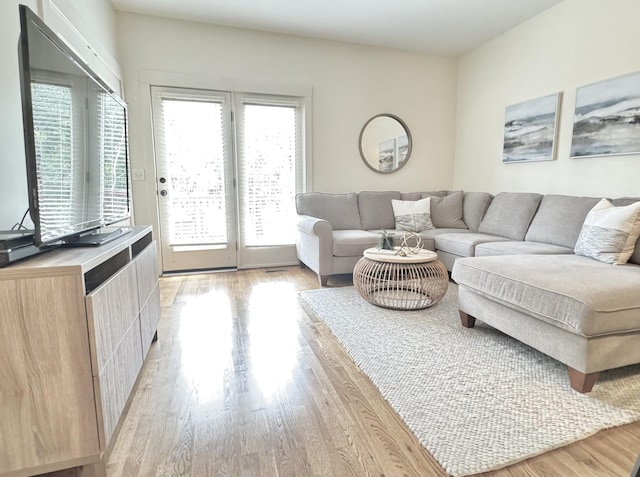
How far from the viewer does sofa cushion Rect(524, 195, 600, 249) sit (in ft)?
9.05

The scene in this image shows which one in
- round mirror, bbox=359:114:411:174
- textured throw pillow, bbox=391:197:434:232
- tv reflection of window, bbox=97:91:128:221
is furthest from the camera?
round mirror, bbox=359:114:411:174

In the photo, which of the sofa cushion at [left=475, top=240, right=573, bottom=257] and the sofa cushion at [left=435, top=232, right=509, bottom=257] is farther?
the sofa cushion at [left=435, top=232, right=509, bottom=257]

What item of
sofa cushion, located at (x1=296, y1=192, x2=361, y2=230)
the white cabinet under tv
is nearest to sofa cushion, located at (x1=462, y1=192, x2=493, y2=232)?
sofa cushion, located at (x1=296, y1=192, x2=361, y2=230)

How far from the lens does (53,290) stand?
103 cm

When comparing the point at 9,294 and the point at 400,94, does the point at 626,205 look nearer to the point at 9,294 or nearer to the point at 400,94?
the point at 400,94

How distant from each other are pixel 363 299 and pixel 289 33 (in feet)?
9.61

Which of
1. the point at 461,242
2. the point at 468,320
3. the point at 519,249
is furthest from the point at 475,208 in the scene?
the point at 468,320

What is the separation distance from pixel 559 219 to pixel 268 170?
2.82 meters

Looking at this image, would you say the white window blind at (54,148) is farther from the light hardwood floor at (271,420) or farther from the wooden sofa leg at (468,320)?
the wooden sofa leg at (468,320)

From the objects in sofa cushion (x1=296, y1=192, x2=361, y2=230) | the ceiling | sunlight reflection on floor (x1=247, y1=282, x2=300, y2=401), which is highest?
the ceiling

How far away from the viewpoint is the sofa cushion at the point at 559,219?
2.76 meters

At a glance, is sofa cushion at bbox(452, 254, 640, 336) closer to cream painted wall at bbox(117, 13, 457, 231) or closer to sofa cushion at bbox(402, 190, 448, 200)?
sofa cushion at bbox(402, 190, 448, 200)

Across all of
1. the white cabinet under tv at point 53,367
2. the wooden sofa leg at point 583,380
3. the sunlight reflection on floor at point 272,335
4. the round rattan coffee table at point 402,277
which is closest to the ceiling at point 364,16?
the round rattan coffee table at point 402,277

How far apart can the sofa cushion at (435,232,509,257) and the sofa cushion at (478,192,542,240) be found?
106 millimetres
